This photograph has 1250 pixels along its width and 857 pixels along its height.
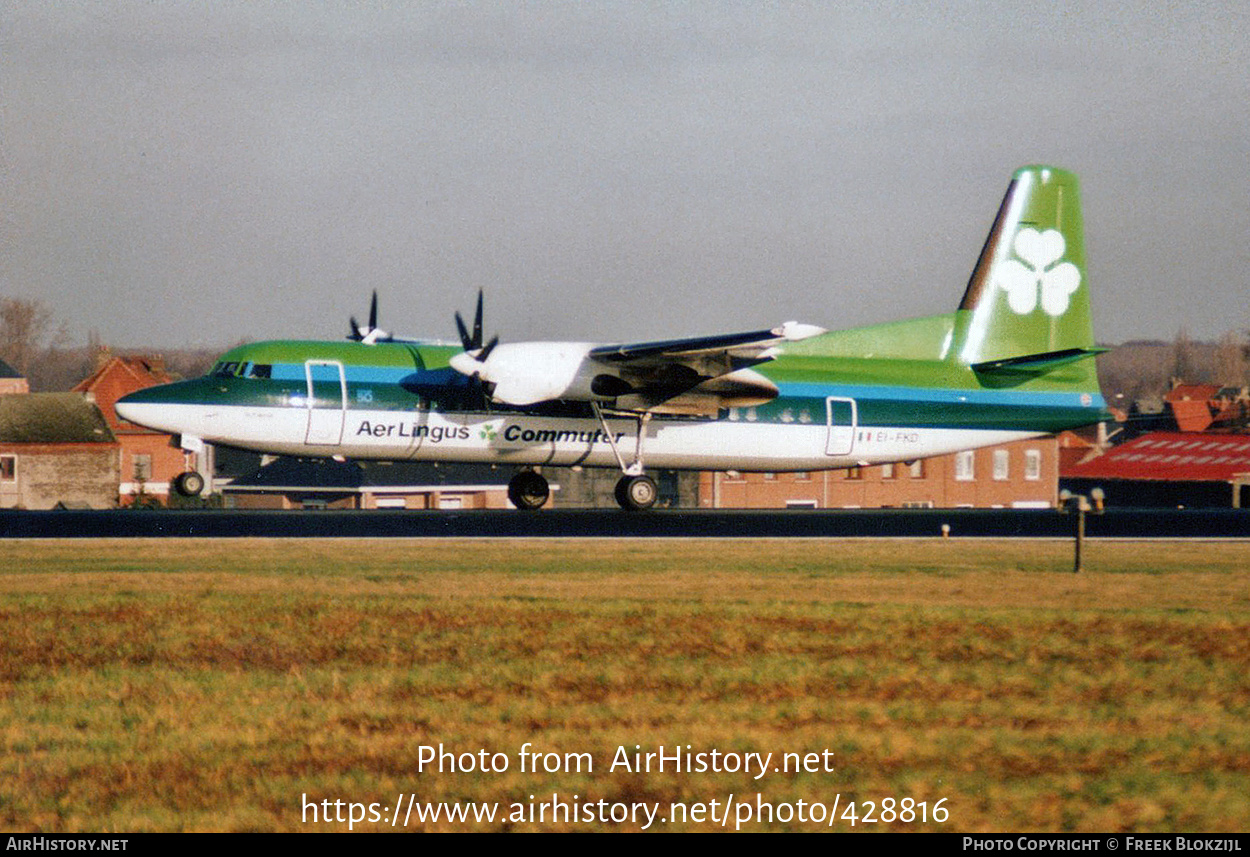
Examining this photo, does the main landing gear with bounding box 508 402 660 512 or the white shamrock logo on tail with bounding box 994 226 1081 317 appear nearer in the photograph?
the main landing gear with bounding box 508 402 660 512

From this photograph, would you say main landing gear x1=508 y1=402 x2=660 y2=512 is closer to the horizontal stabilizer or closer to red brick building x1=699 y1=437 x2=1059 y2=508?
the horizontal stabilizer

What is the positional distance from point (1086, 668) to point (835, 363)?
18977 mm

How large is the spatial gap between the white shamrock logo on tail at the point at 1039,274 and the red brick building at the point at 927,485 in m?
33.9

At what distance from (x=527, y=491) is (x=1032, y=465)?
45970 mm

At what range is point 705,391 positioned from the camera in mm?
30156

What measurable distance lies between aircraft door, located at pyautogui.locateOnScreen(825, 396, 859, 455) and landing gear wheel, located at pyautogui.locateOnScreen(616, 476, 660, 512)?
13.8 ft

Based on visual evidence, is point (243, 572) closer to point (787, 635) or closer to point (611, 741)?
point (787, 635)

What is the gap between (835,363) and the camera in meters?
32.6

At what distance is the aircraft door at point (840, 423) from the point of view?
31.8m

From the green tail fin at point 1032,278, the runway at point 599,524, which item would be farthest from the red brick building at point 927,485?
the runway at point 599,524

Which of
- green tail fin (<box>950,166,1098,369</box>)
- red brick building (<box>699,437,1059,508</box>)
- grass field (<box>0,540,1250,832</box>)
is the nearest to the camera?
grass field (<box>0,540,1250,832</box>)

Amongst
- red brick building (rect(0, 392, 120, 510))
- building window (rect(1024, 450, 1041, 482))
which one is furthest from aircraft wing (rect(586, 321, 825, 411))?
red brick building (rect(0, 392, 120, 510))

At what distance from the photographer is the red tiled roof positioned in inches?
2207

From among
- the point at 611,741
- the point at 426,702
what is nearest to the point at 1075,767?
the point at 611,741
